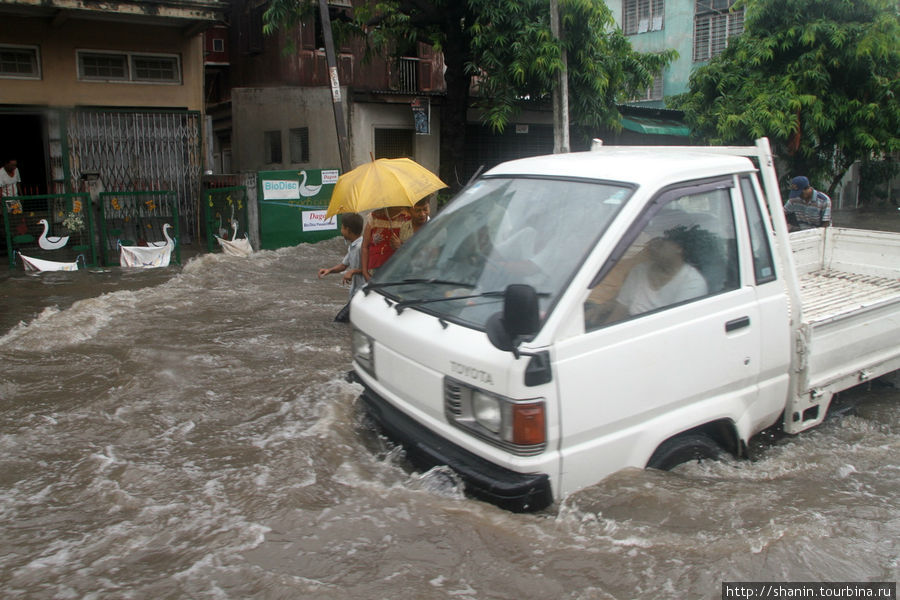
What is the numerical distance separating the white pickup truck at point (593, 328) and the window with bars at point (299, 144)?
13.9 m

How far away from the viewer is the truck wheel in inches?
133

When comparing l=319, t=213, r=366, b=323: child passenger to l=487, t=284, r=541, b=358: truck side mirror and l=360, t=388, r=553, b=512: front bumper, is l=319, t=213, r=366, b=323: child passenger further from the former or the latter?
l=487, t=284, r=541, b=358: truck side mirror

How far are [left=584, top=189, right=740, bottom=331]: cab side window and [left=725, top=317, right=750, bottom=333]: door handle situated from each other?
0.53 ft

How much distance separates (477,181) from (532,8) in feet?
31.1

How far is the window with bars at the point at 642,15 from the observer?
23656 mm

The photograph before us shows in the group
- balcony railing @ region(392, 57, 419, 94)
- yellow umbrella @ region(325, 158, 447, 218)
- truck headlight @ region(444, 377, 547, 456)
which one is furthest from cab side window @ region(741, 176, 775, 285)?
balcony railing @ region(392, 57, 419, 94)

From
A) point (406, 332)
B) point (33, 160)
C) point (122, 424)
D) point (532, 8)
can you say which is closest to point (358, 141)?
point (532, 8)

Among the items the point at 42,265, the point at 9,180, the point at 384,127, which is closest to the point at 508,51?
the point at 384,127

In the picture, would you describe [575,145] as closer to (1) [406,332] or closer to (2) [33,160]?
(2) [33,160]

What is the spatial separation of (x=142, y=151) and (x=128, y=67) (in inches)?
62.8

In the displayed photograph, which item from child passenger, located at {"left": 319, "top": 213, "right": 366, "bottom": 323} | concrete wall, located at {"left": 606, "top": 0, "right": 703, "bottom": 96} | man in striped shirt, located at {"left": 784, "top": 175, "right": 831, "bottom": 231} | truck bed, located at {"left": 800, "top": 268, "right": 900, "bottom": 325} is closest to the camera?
truck bed, located at {"left": 800, "top": 268, "right": 900, "bottom": 325}

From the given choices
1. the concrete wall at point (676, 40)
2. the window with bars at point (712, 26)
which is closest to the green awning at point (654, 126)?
the concrete wall at point (676, 40)

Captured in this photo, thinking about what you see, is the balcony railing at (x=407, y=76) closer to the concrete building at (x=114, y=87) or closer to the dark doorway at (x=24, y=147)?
the concrete building at (x=114, y=87)

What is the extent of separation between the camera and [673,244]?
11.7 ft
